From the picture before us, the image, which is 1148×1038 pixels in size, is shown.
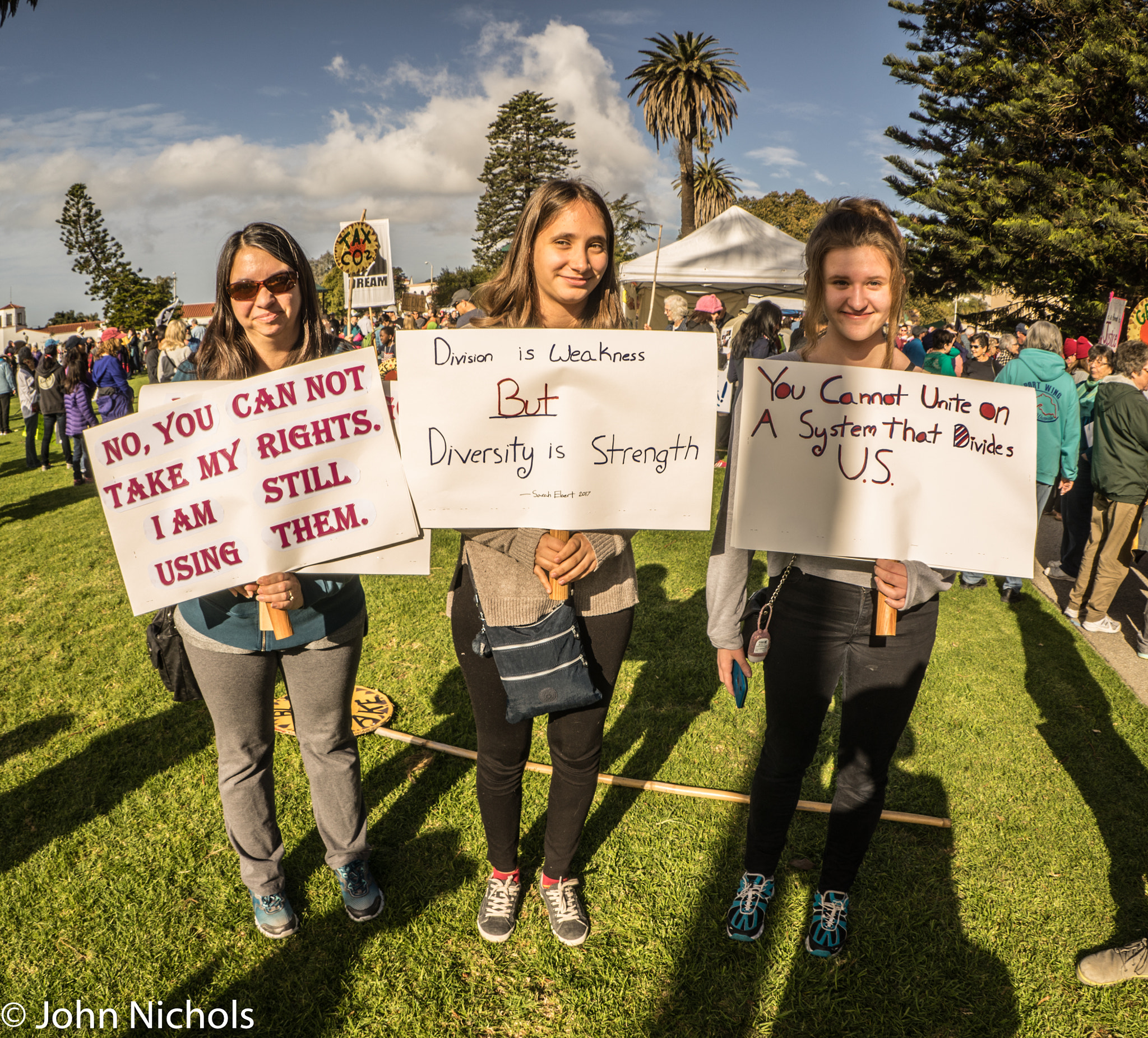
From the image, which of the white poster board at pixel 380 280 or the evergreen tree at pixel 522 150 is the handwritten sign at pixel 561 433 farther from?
the evergreen tree at pixel 522 150

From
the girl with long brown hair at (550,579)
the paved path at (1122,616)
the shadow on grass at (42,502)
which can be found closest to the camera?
the girl with long brown hair at (550,579)

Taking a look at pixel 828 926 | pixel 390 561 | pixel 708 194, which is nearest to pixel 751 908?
pixel 828 926

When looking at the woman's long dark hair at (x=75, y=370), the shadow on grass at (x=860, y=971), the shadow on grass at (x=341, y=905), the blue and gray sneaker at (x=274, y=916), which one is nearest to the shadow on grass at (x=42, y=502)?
the woman's long dark hair at (x=75, y=370)

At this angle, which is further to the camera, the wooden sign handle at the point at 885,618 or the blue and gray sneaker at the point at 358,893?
the blue and gray sneaker at the point at 358,893

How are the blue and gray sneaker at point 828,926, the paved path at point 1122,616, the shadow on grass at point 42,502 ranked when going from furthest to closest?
the shadow on grass at point 42,502 < the paved path at point 1122,616 < the blue and gray sneaker at point 828,926

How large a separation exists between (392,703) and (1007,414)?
10.5 feet

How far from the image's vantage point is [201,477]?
6.12 feet

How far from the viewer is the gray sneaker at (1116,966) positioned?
2260 mm

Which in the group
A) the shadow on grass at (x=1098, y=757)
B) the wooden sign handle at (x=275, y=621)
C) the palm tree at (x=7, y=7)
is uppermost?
the palm tree at (x=7, y=7)

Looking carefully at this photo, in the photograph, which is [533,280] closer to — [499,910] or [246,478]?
[246,478]

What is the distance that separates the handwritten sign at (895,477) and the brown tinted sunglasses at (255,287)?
128cm

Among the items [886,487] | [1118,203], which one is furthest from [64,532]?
[1118,203]

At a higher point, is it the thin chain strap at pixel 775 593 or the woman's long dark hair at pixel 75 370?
the woman's long dark hair at pixel 75 370

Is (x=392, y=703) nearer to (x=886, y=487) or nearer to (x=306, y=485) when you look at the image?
(x=306, y=485)
